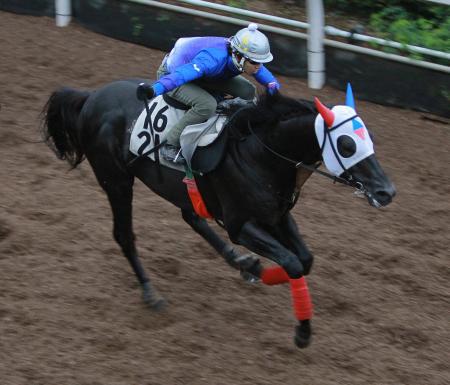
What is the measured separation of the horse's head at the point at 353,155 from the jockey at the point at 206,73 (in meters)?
0.51

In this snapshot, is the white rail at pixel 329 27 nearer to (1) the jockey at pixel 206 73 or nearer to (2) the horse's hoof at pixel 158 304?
(1) the jockey at pixel 206 73

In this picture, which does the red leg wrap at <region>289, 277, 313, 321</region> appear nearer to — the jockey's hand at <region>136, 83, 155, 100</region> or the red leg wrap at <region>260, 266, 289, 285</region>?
the red leg wrap at <region>260, 266, 289, 285</region>

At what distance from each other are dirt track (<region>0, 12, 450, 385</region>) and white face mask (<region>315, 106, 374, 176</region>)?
1267mm

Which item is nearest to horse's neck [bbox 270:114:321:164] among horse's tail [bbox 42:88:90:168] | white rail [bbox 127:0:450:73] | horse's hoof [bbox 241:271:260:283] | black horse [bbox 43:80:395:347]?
black horse [bbox 43:80:395:347]

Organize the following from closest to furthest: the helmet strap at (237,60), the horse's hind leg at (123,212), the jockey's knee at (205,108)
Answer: the helmet strap at (237,60) < the jockey's knee at (205,108) < the horse's hind leg at (123,212)

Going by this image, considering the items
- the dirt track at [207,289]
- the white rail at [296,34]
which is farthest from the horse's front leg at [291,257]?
the white rail at [296,34]

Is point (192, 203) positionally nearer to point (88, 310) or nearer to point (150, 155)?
point (150, 155)

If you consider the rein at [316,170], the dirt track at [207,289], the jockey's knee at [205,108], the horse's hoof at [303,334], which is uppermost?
the jockey's knee at [205,108]

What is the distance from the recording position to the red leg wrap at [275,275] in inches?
213

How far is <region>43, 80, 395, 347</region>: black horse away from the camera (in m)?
5.11

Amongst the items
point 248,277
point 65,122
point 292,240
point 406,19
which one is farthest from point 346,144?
point 406,19

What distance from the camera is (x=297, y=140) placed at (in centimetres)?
513

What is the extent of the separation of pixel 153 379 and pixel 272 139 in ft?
5.15

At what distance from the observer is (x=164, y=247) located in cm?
671
